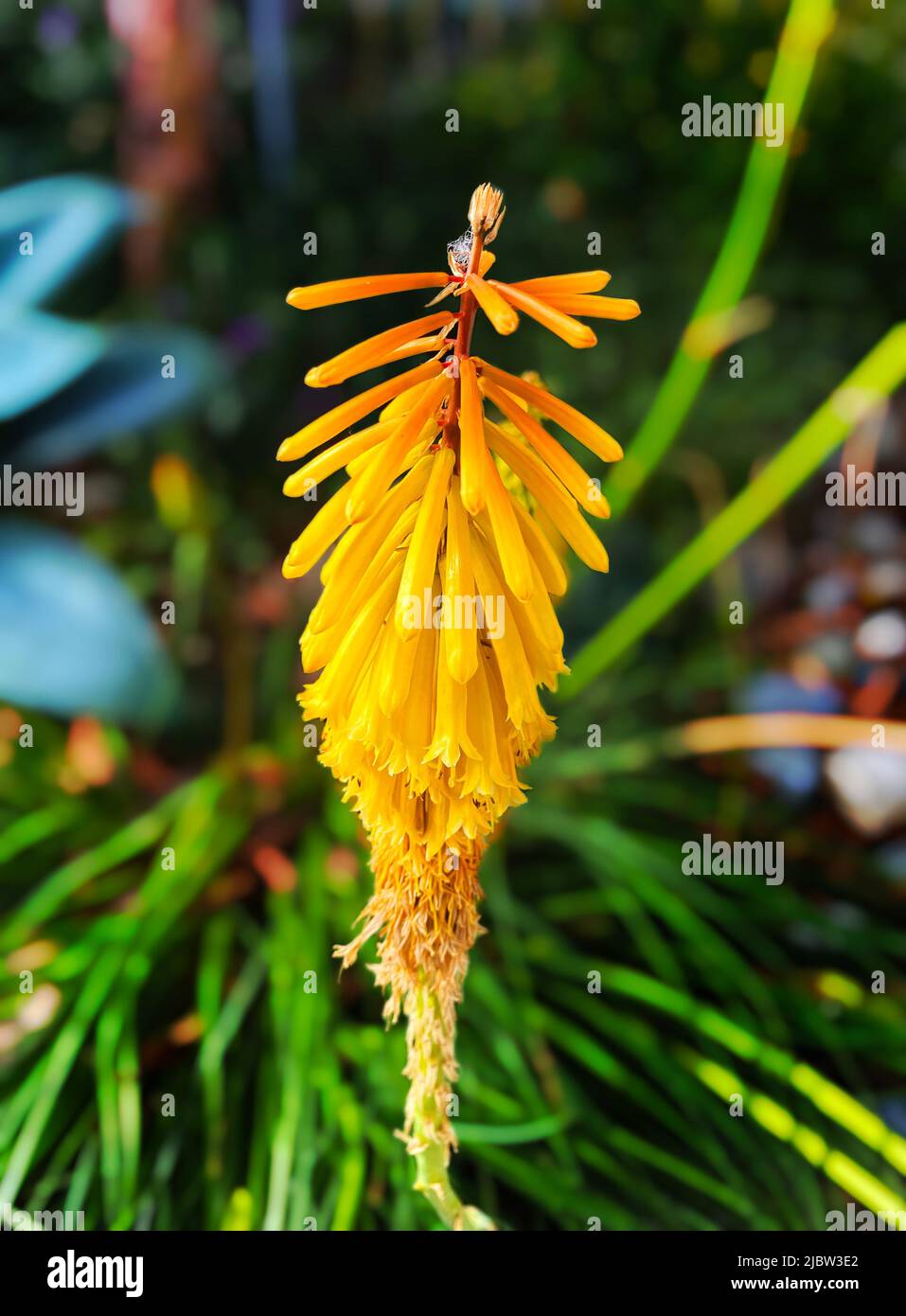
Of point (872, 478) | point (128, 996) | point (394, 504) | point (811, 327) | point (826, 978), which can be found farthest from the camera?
point (811, 327)

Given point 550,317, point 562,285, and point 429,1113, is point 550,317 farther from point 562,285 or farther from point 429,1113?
point 429,1113

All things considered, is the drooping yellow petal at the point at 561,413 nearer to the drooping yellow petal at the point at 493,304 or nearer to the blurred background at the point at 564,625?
the drooping yellow petal at the point at 493,304

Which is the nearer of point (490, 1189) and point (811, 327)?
point (490, 1189)

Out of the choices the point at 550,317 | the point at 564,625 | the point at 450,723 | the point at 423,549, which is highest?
the point at 564,625

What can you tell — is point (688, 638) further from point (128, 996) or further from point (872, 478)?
point (128, 996)

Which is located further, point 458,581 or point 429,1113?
point 429,1113

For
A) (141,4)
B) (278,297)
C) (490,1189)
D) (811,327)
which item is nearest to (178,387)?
(278,297)

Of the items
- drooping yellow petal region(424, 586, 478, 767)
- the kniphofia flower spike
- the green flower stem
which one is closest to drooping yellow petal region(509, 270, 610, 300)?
the kniphofia flower spike

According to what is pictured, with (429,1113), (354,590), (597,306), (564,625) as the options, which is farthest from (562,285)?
(564,625)

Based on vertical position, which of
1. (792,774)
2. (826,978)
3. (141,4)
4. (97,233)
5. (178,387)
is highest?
(141,4)
